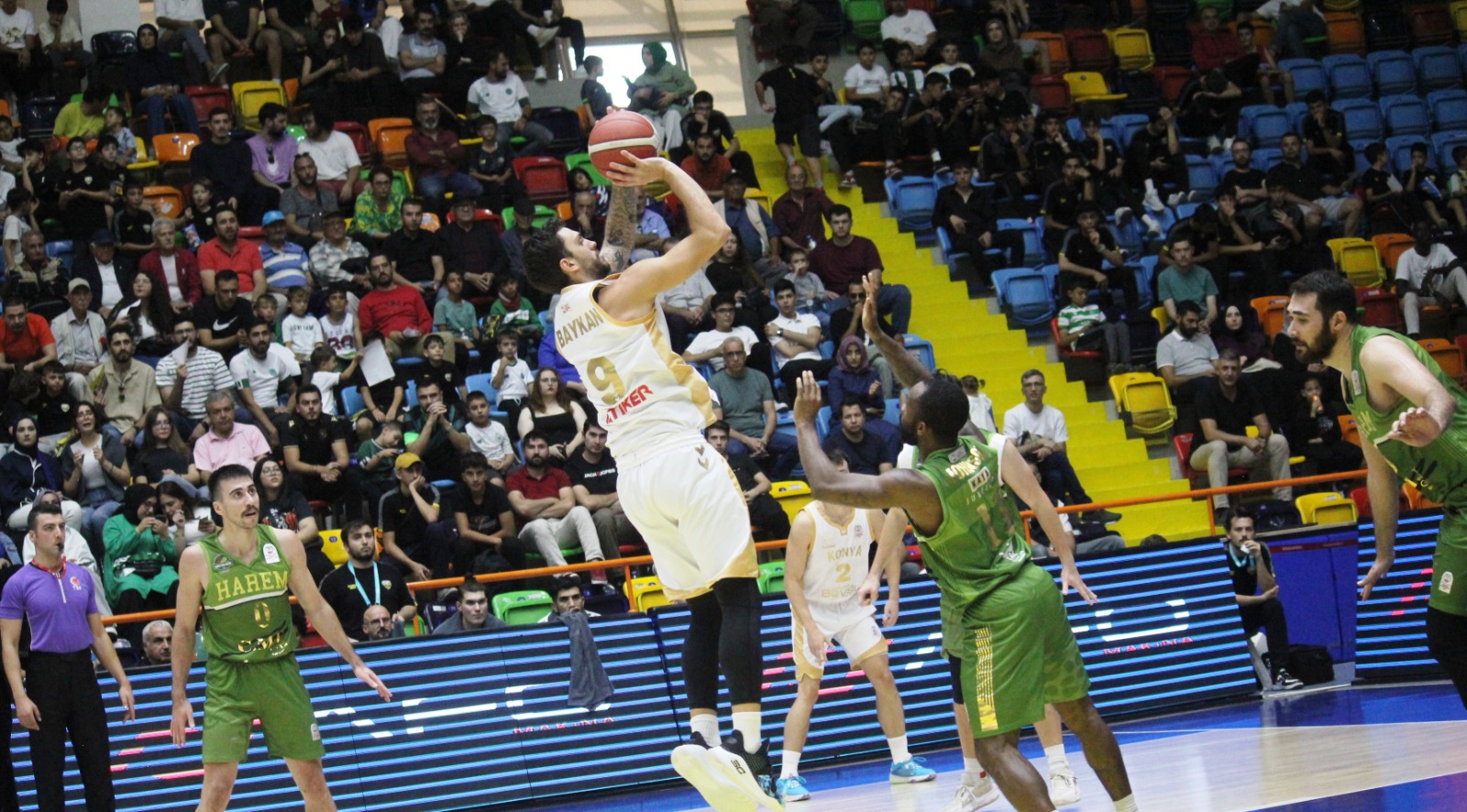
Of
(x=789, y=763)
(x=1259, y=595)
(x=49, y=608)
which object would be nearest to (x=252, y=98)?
(x=49, y=608)

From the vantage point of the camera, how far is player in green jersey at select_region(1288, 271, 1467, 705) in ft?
17.6

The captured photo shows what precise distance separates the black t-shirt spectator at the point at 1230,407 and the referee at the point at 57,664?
390 inches

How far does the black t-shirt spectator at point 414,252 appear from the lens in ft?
47.9

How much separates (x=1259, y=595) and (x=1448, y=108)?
35.9 ft

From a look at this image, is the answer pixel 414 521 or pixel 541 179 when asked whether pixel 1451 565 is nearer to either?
pixel 414 521

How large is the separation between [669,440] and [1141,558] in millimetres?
6336

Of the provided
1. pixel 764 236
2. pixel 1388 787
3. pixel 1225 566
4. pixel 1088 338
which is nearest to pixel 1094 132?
pixel 1088 338

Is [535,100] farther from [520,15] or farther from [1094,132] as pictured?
[1094,132]

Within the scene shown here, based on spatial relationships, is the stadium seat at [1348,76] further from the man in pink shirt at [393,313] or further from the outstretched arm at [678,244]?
the outstretched arm at [678,244]

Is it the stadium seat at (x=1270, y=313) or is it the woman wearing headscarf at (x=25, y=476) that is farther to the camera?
the stadium seat at (x=1270, y=313)

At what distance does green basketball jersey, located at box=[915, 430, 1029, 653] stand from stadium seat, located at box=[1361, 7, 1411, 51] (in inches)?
705

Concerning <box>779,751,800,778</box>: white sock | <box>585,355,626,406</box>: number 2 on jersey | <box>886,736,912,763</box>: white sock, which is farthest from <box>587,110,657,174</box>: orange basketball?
<box>886,736,912,763</box>: white sock

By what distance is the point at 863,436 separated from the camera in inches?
504

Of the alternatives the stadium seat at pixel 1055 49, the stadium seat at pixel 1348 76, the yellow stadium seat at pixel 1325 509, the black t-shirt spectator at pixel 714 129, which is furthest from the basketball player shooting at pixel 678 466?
the stadium seat at pixel 1348 76
